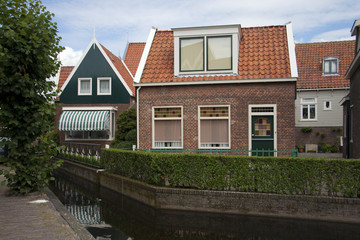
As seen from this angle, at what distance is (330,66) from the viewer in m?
26.5

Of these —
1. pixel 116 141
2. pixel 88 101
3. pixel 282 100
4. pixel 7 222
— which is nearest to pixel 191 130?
pixel 282 100

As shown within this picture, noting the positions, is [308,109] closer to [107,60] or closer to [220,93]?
[220,93]

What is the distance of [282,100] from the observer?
545 inches

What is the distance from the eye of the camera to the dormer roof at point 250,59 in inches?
563

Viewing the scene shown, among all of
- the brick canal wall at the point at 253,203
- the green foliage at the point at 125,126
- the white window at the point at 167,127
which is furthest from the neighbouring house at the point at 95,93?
the brick canal wall at the point at 253,203

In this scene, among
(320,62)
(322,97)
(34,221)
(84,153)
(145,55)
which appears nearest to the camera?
(34,221)

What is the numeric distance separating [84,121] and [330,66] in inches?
771

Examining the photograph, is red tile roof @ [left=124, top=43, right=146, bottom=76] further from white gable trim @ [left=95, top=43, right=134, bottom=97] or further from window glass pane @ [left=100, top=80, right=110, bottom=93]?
window glass pane @ [left=100, top=80, right=110, bottom=93]

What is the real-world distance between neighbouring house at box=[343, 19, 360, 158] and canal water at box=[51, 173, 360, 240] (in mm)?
7334

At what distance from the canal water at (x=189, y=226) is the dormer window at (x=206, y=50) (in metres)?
6.79

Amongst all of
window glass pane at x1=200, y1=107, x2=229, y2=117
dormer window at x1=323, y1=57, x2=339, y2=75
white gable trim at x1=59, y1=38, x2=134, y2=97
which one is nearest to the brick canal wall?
window glass pane at x1=200, y1=107, x2=229, y2=117

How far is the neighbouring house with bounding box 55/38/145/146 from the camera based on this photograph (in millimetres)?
23156

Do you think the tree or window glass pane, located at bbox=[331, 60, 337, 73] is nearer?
the tree

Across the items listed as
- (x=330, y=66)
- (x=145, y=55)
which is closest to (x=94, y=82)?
(x=145, y=55)
